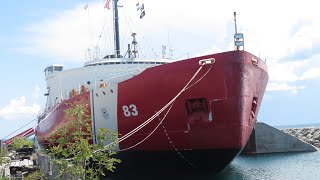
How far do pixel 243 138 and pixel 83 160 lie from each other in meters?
7.28

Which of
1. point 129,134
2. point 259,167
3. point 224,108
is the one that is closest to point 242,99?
Result: point 224,108

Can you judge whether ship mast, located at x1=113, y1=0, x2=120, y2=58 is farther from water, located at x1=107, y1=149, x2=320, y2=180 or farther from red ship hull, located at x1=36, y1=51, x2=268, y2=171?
water, located at x1=107, y1=149, x2=320, y2=180

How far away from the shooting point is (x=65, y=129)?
8.56m

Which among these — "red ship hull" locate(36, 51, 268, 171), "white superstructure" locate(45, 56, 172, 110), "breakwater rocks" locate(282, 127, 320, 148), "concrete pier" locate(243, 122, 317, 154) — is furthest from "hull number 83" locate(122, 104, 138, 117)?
"breakwater rocks" locate(282, 127, 320, 148)

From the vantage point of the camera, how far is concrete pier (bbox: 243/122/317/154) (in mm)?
29031

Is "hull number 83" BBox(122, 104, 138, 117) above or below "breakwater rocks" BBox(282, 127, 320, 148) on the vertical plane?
above

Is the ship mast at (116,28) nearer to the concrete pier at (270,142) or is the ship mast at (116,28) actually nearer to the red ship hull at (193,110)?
the red ship hull at (193,110)

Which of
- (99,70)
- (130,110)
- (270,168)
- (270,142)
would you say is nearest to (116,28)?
(99,70)

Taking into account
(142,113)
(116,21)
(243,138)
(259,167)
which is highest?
(116,21)

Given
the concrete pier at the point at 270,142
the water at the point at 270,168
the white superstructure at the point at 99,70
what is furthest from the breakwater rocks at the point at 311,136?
the white superstructure at the point at 99,70

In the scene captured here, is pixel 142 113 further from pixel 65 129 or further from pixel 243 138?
pixel 65 129

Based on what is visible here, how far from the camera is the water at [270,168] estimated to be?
1658 cm

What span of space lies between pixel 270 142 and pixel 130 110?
17091 millimetres

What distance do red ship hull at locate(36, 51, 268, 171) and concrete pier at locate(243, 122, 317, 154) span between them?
14.1 meters
